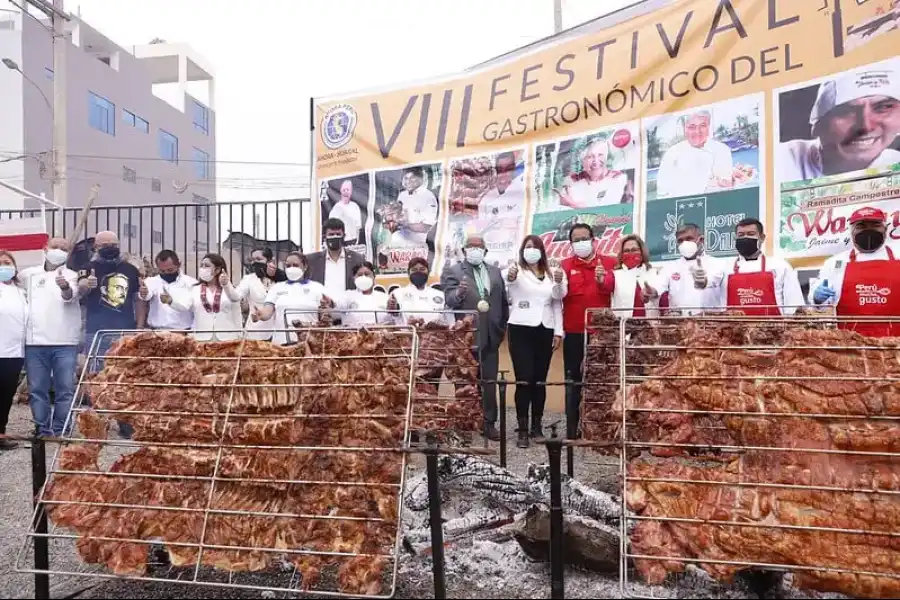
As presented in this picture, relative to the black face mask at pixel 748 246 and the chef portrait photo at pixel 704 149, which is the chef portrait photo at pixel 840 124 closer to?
the chef portrait photo at pixel 704 149

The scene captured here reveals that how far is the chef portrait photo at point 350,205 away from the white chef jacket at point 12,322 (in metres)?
4.15

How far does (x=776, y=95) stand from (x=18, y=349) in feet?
29.3

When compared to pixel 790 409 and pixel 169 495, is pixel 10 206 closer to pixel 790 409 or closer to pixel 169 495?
pixel 169 495

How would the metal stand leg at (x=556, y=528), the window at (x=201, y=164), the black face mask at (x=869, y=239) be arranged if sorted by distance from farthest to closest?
1. the window at (x=201, y=164)
2. the black face mask at (x=869, y=239)
3. the metal stand leg at (x=556, y=528)

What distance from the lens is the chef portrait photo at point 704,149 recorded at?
691cm

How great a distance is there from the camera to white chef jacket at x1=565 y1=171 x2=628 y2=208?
306 inches

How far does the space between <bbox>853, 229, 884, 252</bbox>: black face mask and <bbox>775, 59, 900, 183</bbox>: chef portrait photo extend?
4.14 feet

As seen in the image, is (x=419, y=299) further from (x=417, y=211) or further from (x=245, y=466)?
(x=245, y=466)

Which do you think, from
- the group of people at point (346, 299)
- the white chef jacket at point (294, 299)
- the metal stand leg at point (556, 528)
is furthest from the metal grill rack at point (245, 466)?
the white chef jacket at point (294, 299)

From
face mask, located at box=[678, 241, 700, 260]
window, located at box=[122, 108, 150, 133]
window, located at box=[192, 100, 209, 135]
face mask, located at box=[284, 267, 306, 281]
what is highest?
window, located at box=[192, 100, 209, 135]

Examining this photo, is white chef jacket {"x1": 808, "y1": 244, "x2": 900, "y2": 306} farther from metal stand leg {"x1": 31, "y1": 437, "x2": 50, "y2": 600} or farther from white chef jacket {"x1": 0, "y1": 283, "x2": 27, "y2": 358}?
white chef jacket {"x1": 0, "y1": 283, "x2": 27, "y2": 358}

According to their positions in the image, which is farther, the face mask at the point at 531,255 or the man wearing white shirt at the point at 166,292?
the man wearing white shirt at the point at 166,292

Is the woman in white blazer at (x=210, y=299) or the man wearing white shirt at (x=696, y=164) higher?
the man wearing white shirt at (x=696, y=164)

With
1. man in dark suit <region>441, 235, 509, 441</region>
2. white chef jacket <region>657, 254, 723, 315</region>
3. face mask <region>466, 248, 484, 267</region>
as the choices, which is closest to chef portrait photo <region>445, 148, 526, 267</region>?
man in dark suit <region>441, 235, 509, 441</region>
